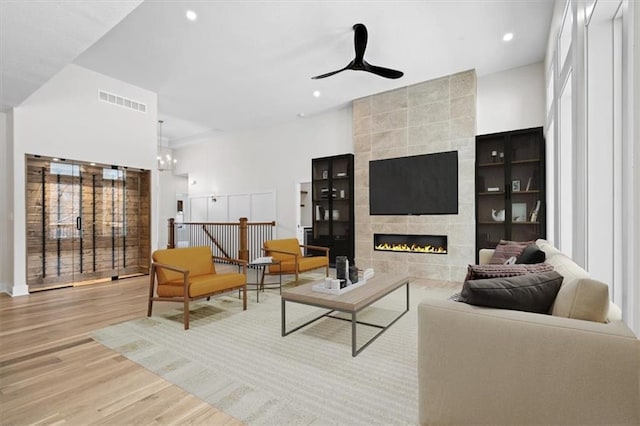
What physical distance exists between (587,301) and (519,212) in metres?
4.51

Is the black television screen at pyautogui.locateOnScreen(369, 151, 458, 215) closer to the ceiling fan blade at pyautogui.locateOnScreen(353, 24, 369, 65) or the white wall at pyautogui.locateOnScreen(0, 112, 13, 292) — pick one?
the ceiling fan blade at pyautogui.locateOnScreen(353, 24, 369, 65)

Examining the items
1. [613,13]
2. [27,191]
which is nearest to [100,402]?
[613,13]

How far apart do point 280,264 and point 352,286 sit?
187cm

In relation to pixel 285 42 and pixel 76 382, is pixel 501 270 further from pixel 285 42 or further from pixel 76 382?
pixel 285 42

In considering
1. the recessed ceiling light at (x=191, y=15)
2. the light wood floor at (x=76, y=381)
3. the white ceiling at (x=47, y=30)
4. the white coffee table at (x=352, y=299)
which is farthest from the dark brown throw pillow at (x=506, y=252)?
the recessed ceiling light at (x=191, y=15)

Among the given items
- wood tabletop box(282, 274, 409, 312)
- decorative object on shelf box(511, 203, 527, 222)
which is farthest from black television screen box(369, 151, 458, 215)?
wood tabletop box(282, 274, 409, 312)

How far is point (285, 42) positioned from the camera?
14.8 feet

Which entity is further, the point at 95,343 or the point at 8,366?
the point at 95,343

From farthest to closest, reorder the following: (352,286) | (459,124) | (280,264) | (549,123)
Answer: (459,124)
(280,264)
(549,123)
(352,286)

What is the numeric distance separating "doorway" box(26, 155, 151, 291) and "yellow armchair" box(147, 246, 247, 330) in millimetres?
2842

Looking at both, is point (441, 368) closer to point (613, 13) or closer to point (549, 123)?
point (613, 13)

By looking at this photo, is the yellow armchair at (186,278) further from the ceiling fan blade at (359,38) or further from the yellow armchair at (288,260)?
the ceiling fan blade at (359,38)

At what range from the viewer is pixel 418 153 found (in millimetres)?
6020

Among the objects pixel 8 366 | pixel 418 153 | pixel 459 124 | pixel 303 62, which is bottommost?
pixel 8 366
